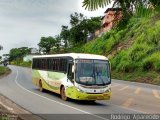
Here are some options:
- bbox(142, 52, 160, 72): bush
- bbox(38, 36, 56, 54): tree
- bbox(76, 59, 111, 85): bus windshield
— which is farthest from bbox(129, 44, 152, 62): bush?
bbox(38, 36, 56, 54): tree

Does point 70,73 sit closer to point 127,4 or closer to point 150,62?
point 127,4

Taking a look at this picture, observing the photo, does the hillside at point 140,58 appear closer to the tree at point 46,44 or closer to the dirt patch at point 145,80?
the dirt patch at point 145,80

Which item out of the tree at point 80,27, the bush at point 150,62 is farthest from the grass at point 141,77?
the tree at point 80,27

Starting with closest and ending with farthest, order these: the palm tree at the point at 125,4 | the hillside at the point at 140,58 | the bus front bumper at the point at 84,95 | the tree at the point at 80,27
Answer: the palm tree at the point at 125,4
the tree at the point at 80,27
the bus front bumper at the point at 84,95
the hillside at the point at 140,58

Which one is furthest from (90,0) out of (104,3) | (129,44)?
(129,44)

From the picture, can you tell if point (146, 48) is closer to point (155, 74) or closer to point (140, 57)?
point (140, 57)

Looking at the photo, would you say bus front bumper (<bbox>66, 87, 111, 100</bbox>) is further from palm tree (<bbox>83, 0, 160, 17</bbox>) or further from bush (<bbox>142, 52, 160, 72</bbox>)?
bush (<bbox>142, 52, 160, 72</bbox>)

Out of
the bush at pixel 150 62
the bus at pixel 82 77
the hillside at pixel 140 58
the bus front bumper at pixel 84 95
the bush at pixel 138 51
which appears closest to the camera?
the bus front bumper at pixel 84 95

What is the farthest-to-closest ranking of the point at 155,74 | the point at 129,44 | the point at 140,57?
the point at 129,44 < the point at 140,57 < the point at 155,74

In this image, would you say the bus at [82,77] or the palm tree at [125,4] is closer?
the palm tree at [125,4]

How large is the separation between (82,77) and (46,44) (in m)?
136

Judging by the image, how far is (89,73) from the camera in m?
21.8

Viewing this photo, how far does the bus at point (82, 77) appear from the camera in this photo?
20812 millimetres

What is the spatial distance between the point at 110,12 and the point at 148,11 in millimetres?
186
